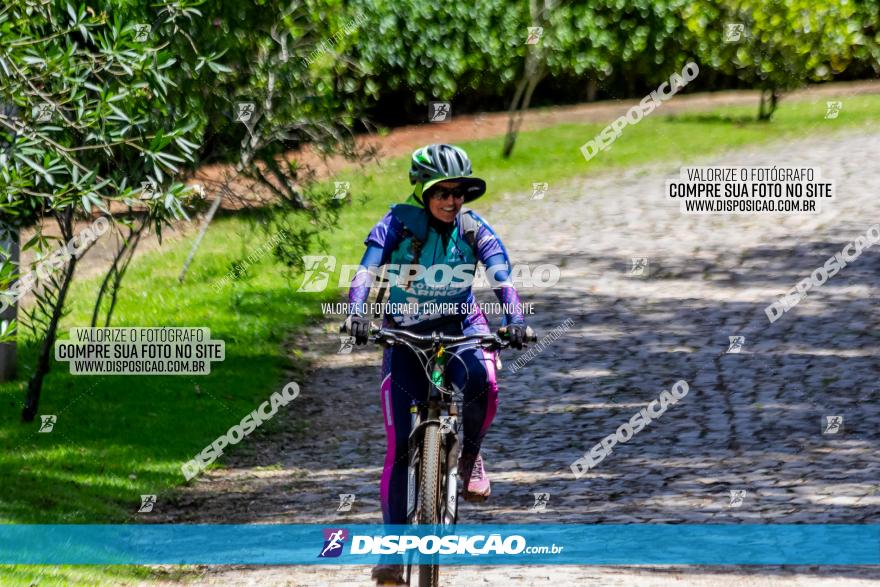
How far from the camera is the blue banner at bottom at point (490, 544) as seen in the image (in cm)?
823

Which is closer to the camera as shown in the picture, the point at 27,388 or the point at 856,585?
the point at 856,585

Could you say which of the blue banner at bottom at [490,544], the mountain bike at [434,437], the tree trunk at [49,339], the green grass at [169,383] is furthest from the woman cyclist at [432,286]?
the tree trunk at [49,339]

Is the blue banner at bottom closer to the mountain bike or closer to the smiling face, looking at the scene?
the mountain bike

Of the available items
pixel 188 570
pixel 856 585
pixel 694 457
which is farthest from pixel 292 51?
pixel 856 585

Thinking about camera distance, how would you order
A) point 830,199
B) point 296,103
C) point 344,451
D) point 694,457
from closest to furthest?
point 694,457 < point 344,451 < point 296,103 < point 830,199

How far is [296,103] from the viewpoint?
1370cm

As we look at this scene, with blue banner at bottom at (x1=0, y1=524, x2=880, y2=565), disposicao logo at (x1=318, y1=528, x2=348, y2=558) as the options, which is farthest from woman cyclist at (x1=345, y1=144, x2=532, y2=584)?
disposicao logo at (x1=318, y1=528, x2=348, y2=558)

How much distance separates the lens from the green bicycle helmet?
705 centimetres

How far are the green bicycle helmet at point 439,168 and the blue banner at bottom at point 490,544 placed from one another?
1.79m

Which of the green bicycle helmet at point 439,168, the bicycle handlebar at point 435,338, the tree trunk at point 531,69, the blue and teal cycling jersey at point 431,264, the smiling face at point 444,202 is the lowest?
→ the bicycle handlebar at point 435,338

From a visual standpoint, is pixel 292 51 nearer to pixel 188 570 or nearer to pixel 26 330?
pixel 26 330

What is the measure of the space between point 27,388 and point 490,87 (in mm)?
16895

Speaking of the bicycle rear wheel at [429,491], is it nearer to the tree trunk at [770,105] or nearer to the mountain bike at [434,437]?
the mountain bike at [434,437]

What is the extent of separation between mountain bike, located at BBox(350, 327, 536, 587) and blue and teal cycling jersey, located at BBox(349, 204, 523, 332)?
0.26 m
